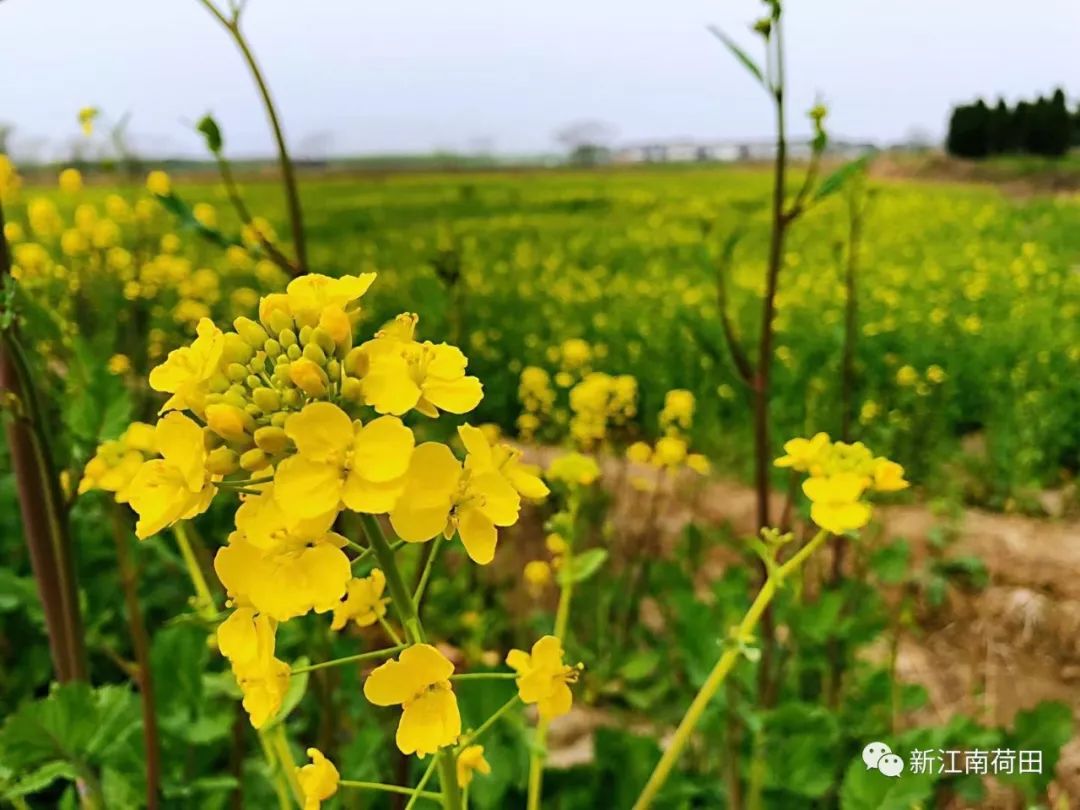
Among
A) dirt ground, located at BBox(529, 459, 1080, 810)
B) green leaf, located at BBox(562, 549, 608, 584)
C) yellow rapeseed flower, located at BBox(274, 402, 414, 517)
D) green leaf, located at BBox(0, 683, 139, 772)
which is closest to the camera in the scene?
yellow rapeseed flower, located at BBox(274, 402, 414, 517)

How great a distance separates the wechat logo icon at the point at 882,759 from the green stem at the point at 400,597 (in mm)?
446

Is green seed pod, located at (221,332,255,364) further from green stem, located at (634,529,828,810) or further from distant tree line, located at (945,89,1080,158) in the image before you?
distant tree line, located at (945,89,1080,158)

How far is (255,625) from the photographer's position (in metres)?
0.34

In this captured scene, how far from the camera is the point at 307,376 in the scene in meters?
0.32

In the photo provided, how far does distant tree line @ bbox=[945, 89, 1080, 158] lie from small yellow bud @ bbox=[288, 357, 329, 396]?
4.50 feet

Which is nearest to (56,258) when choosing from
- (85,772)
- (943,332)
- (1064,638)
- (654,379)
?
(654,379)


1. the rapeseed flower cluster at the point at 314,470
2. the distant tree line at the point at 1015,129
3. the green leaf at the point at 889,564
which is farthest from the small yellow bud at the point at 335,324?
the distant tree line at the point at 1015,129

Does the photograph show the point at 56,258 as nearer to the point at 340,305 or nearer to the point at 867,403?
the point at 867,403

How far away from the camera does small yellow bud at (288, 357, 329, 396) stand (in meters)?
0.32

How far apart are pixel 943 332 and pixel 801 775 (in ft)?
3.57

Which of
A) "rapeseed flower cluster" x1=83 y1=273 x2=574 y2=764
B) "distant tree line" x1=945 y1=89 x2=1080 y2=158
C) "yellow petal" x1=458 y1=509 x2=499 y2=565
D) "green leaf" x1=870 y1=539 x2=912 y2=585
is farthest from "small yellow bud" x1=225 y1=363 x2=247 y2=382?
"distant tree line" x1=945 y1=89 x2=1080 y2=158

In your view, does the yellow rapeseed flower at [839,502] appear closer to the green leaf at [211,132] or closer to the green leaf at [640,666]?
the green leaf at [211,132]

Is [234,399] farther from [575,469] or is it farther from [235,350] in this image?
[575,469]

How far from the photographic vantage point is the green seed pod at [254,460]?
12.5 inches
